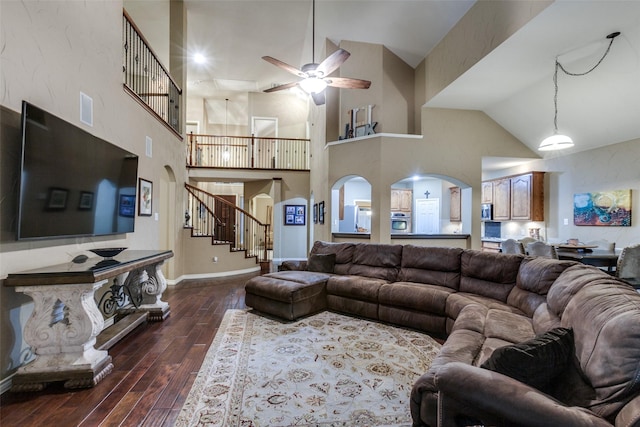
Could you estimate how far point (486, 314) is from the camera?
8.07 feet

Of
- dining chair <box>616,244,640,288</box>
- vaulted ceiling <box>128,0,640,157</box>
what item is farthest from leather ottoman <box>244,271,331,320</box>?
vaulted ceiling <box>128,0,640,157</box>

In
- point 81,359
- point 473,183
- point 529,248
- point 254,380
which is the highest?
point 473,183

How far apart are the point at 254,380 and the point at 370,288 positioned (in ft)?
5.75

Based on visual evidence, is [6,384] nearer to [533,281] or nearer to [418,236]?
[533,281]

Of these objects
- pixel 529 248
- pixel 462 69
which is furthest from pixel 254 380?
pixel 462 69

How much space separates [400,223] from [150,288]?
674 cm

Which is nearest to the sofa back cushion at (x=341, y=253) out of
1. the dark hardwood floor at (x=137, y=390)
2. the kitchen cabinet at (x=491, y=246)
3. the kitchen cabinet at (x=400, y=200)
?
the dark hardwood floor at (x=137, y=390)

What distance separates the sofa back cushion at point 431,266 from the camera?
3.45 meters

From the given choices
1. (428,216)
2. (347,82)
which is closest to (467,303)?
(347,82)

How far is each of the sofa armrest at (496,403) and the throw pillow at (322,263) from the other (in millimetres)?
3061

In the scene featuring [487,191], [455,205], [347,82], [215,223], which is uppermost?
[347,82]

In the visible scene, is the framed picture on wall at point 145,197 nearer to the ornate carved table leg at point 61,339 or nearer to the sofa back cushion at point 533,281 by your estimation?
the ornate carved table leg at point 61,339

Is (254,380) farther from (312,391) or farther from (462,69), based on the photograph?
(462,69)

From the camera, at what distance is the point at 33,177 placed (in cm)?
213
